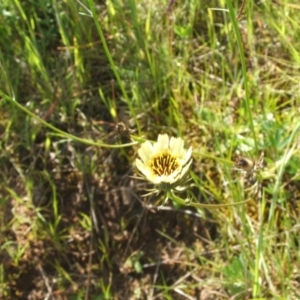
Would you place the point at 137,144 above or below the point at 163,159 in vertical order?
below

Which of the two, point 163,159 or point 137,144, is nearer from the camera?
point 163,159

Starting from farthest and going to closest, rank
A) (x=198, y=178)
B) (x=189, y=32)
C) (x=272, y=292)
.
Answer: (x=189, y=32)
(x=198, y=178)
(x=272, y=292)

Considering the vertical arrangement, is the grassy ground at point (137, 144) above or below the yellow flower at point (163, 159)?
below

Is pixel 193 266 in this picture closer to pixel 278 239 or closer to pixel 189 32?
pixel 278 239

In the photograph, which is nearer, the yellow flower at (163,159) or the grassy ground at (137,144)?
the yellow flower at (163,159)

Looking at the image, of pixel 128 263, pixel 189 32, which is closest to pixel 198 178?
pixel 128 263
